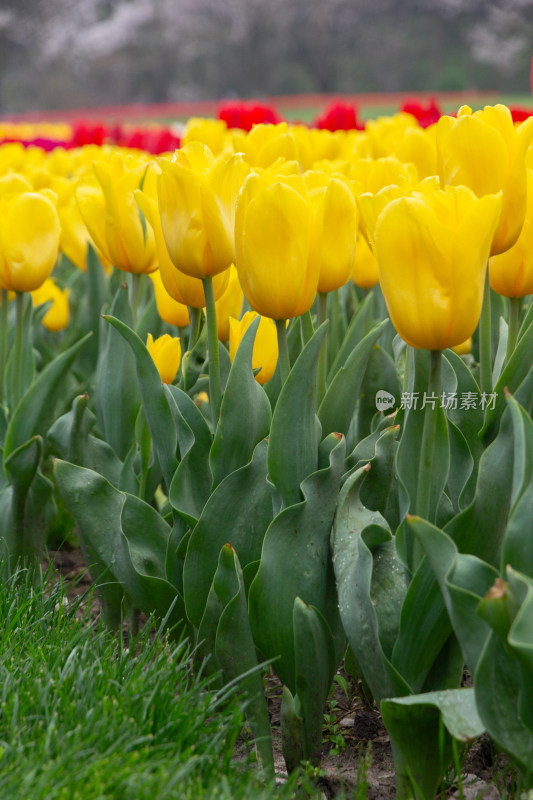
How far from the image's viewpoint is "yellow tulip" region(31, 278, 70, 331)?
10.2 feet

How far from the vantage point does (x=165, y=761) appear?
4.25 ft

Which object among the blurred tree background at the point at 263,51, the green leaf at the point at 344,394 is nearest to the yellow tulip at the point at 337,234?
the green leaf at the point at 344,394

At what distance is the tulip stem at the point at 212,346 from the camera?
1595 mm

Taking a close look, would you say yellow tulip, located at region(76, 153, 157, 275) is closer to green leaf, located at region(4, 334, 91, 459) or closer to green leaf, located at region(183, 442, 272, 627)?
green leaf, located at region(4, 334, 91, 459)

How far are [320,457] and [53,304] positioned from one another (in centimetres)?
168

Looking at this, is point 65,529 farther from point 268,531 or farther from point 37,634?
point 268,531

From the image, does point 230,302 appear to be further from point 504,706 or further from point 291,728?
point 504,706

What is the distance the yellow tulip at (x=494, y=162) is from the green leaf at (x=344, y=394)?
337 mm

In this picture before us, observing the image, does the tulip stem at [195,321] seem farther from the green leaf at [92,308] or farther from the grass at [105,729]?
the green leaf at [92,308]

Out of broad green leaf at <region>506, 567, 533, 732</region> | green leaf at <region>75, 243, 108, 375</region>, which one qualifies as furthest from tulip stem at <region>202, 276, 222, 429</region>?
green leaf at <region>75, 243, 108, 375</region>

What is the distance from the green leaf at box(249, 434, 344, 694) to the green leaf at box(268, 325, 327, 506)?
0.06 meters

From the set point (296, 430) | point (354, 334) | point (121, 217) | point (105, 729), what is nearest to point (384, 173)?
point (354, 334)

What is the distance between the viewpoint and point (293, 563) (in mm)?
1529

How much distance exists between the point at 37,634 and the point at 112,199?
0.90 m
